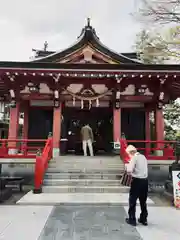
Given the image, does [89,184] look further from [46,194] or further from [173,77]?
[173,77]

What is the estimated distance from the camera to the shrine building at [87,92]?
9633mm

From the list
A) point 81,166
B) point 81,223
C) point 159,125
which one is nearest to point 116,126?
point 159,125

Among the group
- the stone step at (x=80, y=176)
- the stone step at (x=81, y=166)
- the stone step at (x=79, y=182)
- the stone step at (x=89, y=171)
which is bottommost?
the stone step at (x=79, y=182)

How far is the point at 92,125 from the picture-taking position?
45.4 feet

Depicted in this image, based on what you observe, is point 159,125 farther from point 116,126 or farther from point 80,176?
point 80,176

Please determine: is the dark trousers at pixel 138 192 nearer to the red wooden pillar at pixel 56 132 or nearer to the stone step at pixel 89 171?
the stone step at pixel 89 171

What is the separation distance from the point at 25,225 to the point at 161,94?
29.7 feet

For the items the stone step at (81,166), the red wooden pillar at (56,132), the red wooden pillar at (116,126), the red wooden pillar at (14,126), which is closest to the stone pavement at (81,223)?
A: the stone step at (81,166)

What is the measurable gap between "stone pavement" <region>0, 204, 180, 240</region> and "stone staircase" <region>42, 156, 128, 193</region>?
1462mm

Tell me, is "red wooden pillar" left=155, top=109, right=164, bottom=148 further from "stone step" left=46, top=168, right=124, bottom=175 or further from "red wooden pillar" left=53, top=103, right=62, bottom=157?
"red wooden pillar" left=53, top=103, right=62, bottom=157

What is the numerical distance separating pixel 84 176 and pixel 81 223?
3664 mm

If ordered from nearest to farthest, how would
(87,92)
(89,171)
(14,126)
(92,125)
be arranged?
1. (89,171)
2. (14,126)
3. (87,92)
4. (92,125)

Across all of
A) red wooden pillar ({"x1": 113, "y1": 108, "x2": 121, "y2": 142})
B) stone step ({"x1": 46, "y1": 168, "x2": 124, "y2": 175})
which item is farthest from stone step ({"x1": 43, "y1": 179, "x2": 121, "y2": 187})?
red wooden pillar ({"x1": 113, "y1": 108, "x2": 121, "y2": 142})

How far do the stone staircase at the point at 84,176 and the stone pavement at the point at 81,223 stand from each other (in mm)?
1462
